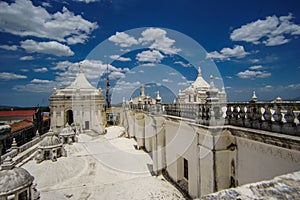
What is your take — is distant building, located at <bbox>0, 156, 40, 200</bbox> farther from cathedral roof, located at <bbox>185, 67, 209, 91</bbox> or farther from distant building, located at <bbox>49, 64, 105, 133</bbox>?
distant building, located at <bbox>49, 64, 105, 133</bbox>

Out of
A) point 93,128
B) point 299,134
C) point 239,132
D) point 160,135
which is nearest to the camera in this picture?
point 299,134

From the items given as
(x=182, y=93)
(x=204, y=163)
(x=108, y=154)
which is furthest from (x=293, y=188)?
(x=182, y=93)

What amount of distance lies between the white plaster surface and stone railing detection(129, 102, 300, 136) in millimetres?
4423

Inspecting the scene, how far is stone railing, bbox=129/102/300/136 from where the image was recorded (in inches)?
137

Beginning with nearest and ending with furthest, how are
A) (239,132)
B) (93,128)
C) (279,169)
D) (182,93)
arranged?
(279,169), (239,132), (182,93), (93,128)

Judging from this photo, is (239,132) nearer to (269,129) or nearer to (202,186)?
(269,129)

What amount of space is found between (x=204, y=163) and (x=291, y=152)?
2681 millimetres

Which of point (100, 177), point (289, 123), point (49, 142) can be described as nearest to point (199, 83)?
point (100, 177)

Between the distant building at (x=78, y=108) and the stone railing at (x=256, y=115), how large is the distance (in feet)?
69.7

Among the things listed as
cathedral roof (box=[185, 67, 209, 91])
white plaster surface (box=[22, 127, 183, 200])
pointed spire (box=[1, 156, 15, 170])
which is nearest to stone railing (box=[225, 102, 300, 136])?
white plaster surface (box=[22, 127, 183, 200])

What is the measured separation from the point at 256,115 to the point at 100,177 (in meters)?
9.22

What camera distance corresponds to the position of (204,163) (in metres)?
5.68

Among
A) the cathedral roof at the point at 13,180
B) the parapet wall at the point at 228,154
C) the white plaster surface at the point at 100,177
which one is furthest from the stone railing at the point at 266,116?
the cathedral roof at the point at 13,180

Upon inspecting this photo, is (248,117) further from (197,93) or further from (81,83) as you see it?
(81,83)
